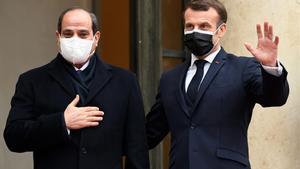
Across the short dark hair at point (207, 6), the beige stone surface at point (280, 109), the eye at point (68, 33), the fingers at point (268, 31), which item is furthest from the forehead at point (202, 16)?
the beige stone surface at point (280, 109)

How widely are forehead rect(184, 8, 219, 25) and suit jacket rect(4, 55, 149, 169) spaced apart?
1.73ft

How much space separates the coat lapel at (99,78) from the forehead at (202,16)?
22.5 inches

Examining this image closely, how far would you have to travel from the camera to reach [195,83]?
3.80 metres

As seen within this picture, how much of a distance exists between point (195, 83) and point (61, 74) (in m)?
0.80

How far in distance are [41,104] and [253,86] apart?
4.01 feet

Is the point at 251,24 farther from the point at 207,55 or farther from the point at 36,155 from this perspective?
the point at 36,155

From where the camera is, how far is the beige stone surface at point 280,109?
5270 mm

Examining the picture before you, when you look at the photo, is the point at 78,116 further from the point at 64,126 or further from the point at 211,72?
the point at 211,72

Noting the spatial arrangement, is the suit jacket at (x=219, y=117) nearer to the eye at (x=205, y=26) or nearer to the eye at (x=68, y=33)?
the eye at (x=205, y=26)

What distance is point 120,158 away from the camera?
149 inches

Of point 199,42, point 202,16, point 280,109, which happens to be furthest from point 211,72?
point 280,109

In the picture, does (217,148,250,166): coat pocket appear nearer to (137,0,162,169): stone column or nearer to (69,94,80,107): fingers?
(69,94,80,107): fingers

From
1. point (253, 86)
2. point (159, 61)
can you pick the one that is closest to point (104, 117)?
point (253, 86)

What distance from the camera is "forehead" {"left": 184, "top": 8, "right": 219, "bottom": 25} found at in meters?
3.78
